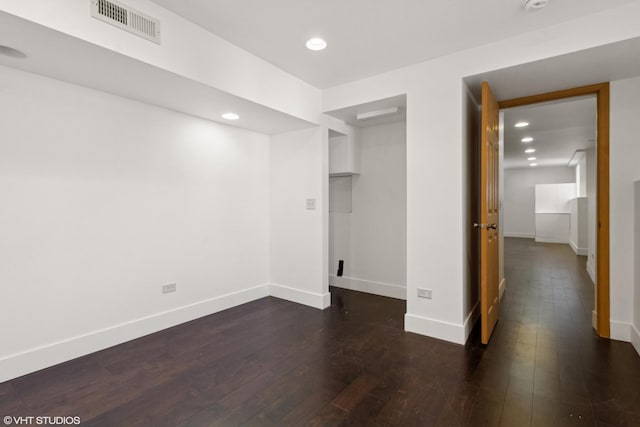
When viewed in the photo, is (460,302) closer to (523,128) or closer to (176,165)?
(176,165)

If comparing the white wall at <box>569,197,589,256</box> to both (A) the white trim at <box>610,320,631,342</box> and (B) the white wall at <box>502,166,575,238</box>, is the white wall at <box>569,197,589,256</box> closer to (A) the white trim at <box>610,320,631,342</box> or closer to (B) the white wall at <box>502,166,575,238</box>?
(B) the white wall at <box>502,166,575,238</box>

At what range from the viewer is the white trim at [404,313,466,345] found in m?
2.79

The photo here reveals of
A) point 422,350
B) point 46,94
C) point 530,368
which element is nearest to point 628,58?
point 530,368

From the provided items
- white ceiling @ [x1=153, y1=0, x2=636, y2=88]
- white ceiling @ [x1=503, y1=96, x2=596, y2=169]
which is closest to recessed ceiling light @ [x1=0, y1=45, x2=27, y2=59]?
white ceiling @ [x1=153, y1=0, x2=636, y2=88]

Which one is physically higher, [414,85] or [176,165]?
[414,85]

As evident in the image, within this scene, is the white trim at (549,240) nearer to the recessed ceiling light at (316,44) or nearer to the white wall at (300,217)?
the white wall at (300,217)

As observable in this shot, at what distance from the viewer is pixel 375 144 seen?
4.39 meters

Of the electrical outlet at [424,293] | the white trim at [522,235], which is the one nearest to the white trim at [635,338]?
the electrical outlet at [424,293]

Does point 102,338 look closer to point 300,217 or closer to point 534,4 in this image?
point 300,217

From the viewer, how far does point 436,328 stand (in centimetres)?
291

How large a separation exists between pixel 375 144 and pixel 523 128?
285 centimetres

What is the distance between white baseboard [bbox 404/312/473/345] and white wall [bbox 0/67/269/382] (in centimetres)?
205

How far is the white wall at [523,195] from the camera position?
10.8 meters

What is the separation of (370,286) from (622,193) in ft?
9.40
